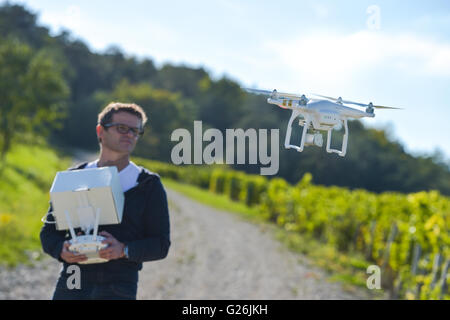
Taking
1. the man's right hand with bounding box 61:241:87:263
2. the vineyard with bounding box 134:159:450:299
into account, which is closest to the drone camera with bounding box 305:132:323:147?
the man's right hand with bounding box 61:241:87:263

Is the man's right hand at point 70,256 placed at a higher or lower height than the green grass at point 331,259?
higher

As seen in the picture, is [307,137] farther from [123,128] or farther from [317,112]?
[123,128]

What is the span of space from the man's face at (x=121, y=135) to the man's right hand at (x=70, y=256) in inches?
25.4

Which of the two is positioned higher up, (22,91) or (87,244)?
(22,91)

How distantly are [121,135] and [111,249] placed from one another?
0.71 meters

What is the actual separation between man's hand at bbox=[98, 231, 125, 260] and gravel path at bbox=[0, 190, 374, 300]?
4778 millimetres

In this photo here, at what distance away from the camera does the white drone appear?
1.44 metres

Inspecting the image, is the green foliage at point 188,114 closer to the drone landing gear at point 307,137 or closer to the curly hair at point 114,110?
the curly hair at point 114,110

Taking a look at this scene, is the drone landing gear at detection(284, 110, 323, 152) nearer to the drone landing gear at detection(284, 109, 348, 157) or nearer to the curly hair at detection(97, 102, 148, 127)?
the drone landing gear at detection(284, 109, 348, 157)

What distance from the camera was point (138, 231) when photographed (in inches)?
111

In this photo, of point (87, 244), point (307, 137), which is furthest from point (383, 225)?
point (307, 137)

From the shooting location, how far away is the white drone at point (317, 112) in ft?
4.72

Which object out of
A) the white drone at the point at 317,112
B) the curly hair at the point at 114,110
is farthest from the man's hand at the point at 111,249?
the white drone at the point at 317,112

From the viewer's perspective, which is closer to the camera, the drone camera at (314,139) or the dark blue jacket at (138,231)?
the drone camera at (314,139)
